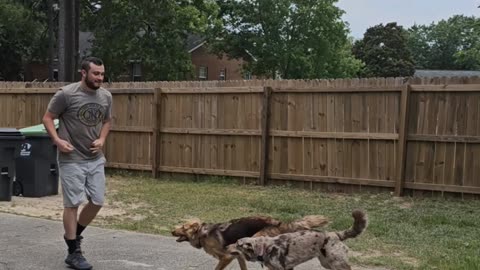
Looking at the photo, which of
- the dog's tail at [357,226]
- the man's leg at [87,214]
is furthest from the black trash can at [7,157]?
the dog's tail at [357,226]

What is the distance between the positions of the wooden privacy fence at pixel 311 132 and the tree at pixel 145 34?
52.7ft

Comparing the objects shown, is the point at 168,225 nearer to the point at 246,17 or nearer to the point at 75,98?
the point at 75,98

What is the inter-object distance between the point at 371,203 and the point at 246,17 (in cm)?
3411

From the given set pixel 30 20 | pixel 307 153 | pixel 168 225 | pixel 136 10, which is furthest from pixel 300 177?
pixel 30 20

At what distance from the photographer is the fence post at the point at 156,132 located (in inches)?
494

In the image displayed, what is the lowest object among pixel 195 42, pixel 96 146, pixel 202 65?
pixel 96 146

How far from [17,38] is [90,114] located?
3194 cm

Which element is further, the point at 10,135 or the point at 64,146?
the point at 10,135

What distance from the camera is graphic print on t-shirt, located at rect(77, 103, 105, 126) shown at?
545 centimetres

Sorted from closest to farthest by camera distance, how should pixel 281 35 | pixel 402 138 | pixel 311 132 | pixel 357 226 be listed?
pixel 357 226 < pixel 402 138 < pixel 311 132 < pixel 281 35

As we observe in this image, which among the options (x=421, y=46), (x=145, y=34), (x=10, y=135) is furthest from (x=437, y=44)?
(x=10, y=135)

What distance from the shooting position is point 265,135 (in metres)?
11.4

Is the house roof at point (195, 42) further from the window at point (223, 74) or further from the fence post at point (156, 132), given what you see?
the fence post at point (156, 132)

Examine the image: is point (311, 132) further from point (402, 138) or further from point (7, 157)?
point (7, 157)
